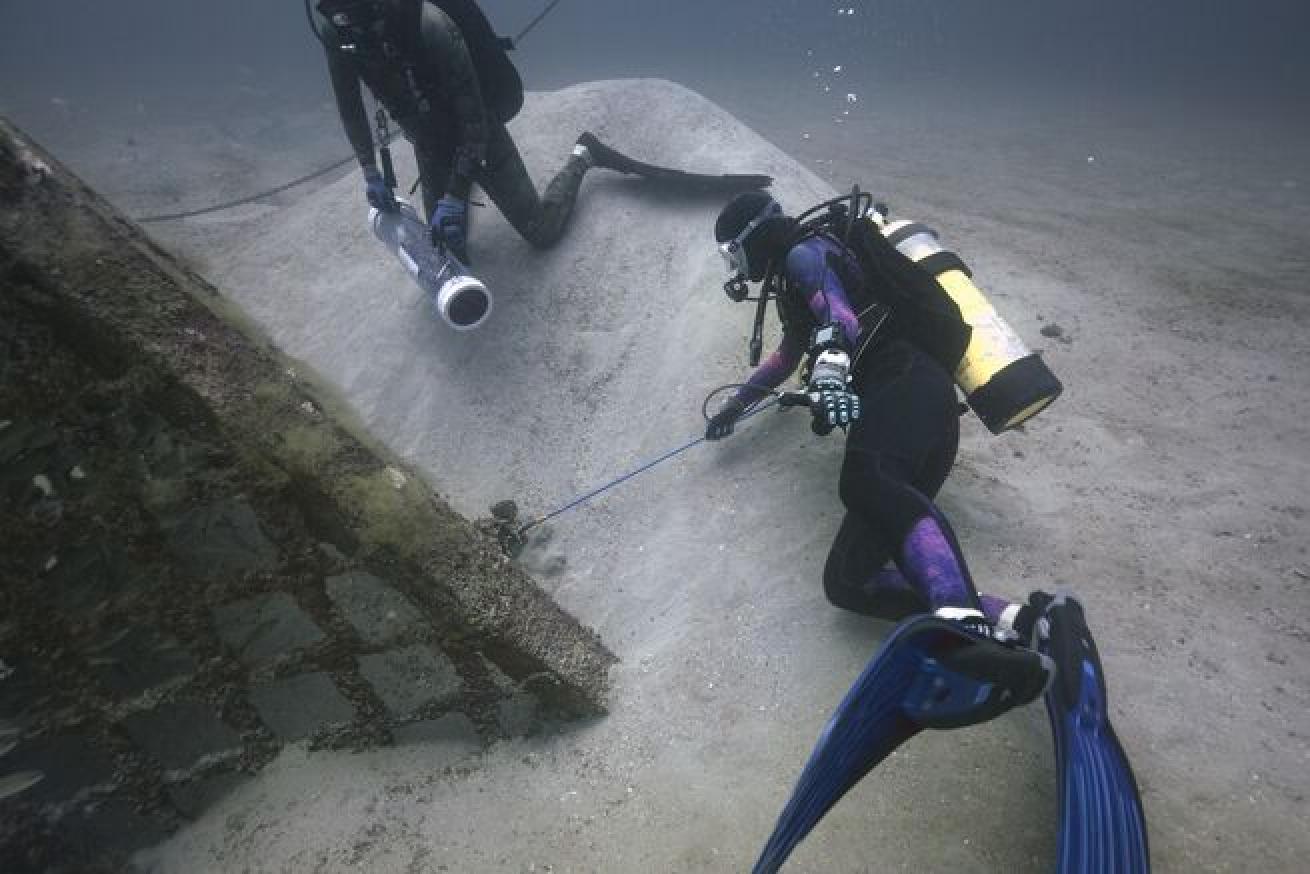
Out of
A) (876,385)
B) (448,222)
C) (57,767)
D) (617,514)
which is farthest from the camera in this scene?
(448,222)

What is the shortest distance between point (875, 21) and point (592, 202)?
84070mm

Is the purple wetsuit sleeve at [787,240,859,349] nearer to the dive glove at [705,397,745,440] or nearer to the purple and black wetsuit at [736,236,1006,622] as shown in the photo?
the purple and black wetsuit at [736,236,1006,622]

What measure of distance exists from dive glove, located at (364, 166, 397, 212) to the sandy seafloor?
1.22 meters

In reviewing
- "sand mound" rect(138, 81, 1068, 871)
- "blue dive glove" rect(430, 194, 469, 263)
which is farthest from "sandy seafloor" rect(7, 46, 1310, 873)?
"blue dive glove" rect(430, 194, 469, 263)

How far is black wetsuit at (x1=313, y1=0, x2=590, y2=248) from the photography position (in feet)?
14.9

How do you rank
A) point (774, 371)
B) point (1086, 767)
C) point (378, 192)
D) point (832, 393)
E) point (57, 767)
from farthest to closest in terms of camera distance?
point (378, 192) < point (774, 371) < point (832, 393) < point (57, 767) < point (1086, 767)

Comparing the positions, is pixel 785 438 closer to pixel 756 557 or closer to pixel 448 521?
pixel 756 557

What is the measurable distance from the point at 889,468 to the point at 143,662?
3406mm

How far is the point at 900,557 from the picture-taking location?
2.71m

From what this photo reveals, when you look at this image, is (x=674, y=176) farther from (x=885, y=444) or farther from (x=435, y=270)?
(x=885, y=444)

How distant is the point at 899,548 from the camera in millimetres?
2709

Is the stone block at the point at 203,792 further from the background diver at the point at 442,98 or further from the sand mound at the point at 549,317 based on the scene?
the background diver at the point at 442,98

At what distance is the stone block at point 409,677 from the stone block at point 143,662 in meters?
0.74

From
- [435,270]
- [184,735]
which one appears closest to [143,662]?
[184,735]
